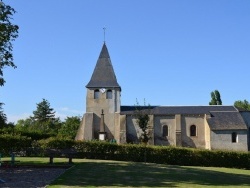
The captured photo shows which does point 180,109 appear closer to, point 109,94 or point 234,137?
point 234,137

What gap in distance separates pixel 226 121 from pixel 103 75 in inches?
806

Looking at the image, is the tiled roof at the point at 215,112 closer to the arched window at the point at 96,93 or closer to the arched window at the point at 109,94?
the arched window at the point at 109,94

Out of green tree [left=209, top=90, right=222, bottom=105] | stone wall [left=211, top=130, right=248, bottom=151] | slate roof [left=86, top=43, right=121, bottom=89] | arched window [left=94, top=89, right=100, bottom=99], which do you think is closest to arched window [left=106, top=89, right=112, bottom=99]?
slate roof [left=86, top=43, right=121, bottom=89]

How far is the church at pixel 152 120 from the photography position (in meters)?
51.3

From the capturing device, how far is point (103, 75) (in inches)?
2126

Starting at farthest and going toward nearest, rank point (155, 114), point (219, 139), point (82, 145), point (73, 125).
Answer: point (73, 125) → point (155, 114) → point (219, 139) → point (82, 145)

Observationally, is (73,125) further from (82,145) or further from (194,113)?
(82,145)

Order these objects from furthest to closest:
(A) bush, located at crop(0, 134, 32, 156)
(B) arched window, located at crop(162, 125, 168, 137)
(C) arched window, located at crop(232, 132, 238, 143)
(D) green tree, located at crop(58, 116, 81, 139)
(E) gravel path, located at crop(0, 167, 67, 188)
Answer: (D) green tree, located at crop(58, 116, 81, 139)
(B) arched window, located at crop(162, 125, 168, 137)
(C) arched window, located at crop(232, 132, 238, 143)
(A) bush, located at crop(0, 134, 32, 156)
(E) gravel path, located at crop(0, 167, 67, 188)

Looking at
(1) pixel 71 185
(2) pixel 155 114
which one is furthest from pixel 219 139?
(1) pixel 71 185

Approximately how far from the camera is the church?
168ft

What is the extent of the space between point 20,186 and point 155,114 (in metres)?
41.8

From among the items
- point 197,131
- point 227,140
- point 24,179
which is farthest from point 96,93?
point 24,179

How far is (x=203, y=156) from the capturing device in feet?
100.0

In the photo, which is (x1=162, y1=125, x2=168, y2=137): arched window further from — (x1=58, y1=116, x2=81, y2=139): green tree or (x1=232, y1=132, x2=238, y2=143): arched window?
(x1=58, y1=116, x2=81, y2=139): green tree
